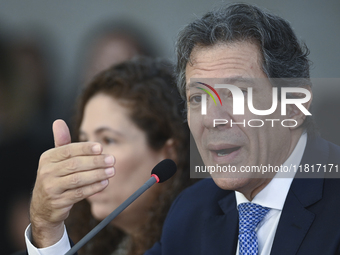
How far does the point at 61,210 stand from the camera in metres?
1.25

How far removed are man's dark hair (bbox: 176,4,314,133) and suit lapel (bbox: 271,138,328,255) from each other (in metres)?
0.20

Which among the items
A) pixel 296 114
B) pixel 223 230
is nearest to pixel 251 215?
pixel 223 230

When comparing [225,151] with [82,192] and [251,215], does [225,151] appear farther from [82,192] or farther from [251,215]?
[82,192]

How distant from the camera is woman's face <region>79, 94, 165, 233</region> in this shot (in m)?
2.10

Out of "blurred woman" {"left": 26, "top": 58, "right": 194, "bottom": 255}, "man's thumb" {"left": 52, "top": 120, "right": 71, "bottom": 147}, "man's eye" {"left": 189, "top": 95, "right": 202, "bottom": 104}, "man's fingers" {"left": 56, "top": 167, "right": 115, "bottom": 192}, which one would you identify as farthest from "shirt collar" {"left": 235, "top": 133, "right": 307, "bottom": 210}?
"blurred woman" {"left": 26, "top": 58, "right": 194, "bottom": 255}

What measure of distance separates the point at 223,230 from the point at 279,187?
273mm

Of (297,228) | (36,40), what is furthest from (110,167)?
(36,40)

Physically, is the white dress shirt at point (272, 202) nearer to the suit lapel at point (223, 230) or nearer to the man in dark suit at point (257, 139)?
the man in dark suit at point (257, 139)

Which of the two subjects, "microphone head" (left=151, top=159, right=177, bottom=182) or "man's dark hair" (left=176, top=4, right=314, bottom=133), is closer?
"microphone head" (left=151, top=159, right=177, bottom=182)

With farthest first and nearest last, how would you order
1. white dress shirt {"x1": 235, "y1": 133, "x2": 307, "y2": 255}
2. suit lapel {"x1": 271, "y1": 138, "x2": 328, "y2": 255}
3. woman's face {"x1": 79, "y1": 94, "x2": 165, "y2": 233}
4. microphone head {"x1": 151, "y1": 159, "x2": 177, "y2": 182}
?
woman's face {"x1": 79, "y1": 94, "x2": 165, "y2": 233}
white dress shirt {"x1": 235, "y1": 133, "x2": 307, "y2": 255}
suit lapel {"x1": 271, "y1": 138, "x2": 328, "y2": 255}
microphone head {"x1": 151, "y1": 159, "x2": 177, "y2": 182}

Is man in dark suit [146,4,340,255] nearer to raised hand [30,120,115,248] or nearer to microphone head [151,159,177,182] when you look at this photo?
microphone head [151,159,177,182]

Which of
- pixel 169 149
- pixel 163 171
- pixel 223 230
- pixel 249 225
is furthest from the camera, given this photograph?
pixel 169 149

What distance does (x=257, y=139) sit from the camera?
4.36 feet

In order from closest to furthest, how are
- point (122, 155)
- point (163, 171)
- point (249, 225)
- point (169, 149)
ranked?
point (163, 171) < point (249, 225) < point (122, 155) < point (169, 149)
